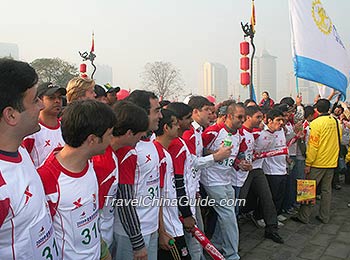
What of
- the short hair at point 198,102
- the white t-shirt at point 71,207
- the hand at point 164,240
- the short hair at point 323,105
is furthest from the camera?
the short hair at point 323,105

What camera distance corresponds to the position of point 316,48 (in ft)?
21.1

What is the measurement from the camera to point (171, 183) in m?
2.89

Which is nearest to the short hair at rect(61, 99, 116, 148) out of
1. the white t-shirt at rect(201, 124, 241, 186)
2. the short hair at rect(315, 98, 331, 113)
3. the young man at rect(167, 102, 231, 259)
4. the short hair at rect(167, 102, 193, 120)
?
the young man at rect(167, 102, 231, 259)

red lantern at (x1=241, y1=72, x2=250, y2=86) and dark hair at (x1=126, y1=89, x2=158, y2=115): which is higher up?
red lantern at (x1=241, y1=72, x2=250, y2=86)

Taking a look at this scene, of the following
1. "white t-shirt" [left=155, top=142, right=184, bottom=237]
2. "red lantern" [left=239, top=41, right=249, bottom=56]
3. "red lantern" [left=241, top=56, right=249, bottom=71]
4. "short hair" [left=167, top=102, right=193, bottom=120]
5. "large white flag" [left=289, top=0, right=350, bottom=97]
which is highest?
"red lantern" [left=239, top=41, right=249, bottom=56]

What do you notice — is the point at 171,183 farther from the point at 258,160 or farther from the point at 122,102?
the point at 258,160

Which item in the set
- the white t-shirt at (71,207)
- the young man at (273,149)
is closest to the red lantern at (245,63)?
the young man at (273,149)

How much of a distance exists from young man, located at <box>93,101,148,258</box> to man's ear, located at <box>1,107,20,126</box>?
78 cm

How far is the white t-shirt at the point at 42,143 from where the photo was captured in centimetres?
265

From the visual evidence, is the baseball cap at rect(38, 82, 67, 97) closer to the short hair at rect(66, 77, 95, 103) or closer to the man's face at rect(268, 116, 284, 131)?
the short hair at rect(66, 77, 95, 103)

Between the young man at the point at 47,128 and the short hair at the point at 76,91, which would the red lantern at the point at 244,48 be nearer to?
the short hair at the point at 76,91

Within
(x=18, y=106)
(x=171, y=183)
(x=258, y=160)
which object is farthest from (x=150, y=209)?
(x=258, y=160)

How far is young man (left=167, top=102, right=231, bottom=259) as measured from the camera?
2969 mm

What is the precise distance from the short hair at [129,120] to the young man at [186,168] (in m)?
0.74
